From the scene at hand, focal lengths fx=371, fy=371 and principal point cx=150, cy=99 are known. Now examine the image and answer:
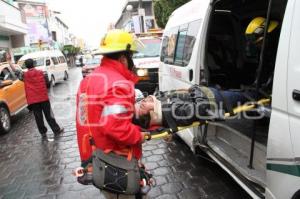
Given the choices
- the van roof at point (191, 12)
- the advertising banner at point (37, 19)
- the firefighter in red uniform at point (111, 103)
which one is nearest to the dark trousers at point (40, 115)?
the van roof at point (191, 12)

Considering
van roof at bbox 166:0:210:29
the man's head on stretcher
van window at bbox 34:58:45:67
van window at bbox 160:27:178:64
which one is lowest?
van window at bbox 34:58:45:67

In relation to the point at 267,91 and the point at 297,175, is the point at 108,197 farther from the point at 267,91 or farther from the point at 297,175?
the point at 267,91

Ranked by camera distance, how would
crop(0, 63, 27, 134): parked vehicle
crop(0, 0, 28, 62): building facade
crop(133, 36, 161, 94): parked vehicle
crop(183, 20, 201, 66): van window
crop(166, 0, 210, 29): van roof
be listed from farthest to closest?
1. crop(0, 0, 28, 62): building facade
2. crop(133, 36, 161, 94): parked vehicle
3. crop(0, 63, 27, 134): parked vehicle
4. crop(183, 20, 201, 66): van window
5. crop(166, 0, 210, 29): van roof

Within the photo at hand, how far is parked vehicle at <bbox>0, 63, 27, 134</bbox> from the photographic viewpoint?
354 inches

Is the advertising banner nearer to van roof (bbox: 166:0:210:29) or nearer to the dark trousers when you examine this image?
the dark trousers

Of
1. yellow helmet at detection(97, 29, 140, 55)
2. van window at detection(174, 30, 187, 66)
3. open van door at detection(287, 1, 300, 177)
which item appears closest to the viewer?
open van door at detection(287, 1, 300, 177)

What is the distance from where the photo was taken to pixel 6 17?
25297mm

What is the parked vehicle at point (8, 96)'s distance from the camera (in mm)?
9000

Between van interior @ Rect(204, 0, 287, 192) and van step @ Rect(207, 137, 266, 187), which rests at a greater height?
van interior @ Rect(204, 0, 287, 192)

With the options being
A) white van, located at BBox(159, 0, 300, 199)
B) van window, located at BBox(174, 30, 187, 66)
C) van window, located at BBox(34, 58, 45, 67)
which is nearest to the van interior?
white van, located at BBox(159, 0, 300, 199)

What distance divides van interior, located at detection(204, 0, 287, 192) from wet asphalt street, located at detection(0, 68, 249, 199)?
1.92 feet

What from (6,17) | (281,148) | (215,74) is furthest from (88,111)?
(6,17)

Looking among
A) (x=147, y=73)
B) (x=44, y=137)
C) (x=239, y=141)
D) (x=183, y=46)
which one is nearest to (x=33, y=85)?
(x=44, y=137)

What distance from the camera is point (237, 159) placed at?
13.3 feet
